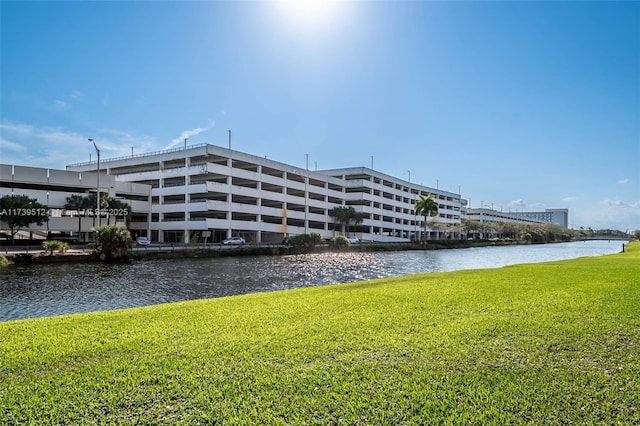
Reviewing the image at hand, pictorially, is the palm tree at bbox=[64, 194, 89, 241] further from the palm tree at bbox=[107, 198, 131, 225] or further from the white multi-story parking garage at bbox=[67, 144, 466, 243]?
the white multi-story parking garage at bbox=[67, 144, 466, 243]

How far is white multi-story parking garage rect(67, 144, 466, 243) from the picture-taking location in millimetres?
64812

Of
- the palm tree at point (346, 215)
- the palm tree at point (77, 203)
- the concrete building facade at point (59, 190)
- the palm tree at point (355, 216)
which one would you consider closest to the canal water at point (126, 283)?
the concrete building facade at point (59, 190)

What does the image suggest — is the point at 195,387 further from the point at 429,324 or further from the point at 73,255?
the point at 73,255

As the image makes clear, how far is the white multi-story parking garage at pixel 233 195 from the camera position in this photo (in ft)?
213

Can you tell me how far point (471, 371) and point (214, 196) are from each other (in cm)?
6844

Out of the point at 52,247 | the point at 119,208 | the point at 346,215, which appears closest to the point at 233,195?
the point at 119,208

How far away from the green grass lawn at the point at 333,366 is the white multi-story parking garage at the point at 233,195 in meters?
55.5

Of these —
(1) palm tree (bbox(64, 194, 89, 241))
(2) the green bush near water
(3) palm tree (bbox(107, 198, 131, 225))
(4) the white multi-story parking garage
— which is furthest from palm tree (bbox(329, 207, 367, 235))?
(2) the green bush near water

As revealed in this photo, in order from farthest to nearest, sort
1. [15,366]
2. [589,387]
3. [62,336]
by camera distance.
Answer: [62,336], [15,366], [589,387]

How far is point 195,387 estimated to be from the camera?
561 centimetres

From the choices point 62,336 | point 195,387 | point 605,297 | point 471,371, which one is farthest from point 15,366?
point 605,297

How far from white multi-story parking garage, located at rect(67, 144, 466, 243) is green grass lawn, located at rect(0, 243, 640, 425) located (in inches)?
2184

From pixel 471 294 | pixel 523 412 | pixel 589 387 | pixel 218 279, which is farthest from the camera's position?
pixel 218 279

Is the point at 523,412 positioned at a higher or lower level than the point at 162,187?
lower
